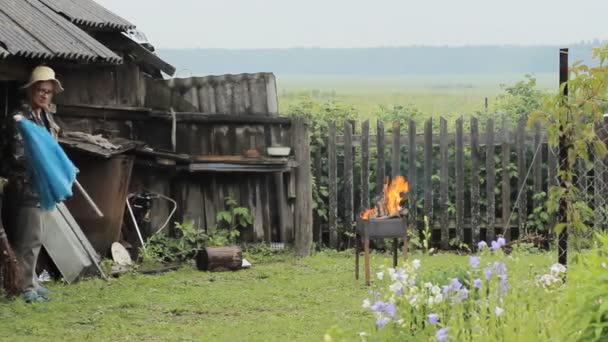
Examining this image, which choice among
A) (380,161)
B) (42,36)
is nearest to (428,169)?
(380,161)

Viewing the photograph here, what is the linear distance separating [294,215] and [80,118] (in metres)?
2.94

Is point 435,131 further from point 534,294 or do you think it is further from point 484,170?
point 534,294

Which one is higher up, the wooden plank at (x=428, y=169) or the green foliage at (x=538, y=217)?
the wooden plank at (x=428, y=169)

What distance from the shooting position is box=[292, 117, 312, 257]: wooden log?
14102 mm

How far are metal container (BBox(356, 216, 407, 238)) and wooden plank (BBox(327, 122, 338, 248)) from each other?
323cm

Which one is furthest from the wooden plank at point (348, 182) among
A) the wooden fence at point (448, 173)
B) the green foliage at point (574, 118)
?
the green foliage at point (574, 118)

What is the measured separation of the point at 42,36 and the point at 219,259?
3.15m

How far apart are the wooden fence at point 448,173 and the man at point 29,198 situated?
181 inches

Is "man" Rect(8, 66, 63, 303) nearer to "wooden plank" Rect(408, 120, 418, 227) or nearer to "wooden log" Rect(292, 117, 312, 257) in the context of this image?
"wooden log" Rect(292, 117, 312, 257)

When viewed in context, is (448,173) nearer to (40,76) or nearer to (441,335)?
(40,76)

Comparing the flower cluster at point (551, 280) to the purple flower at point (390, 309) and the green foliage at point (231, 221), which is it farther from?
the green foliage at point (231, 221)

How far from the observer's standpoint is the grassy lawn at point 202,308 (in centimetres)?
932

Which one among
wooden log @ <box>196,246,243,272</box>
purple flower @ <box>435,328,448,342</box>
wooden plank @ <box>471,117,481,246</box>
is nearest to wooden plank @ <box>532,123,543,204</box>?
wooden plank @ <box>471,117,481,246</box>

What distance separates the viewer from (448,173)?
1474 cm
